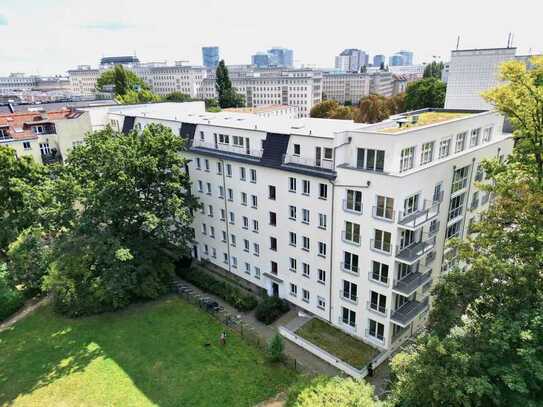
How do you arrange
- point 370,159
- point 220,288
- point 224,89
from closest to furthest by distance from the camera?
point 370,159
point 220,288
point 224,89

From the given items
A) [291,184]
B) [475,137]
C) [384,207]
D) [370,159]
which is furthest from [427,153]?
[291,184]

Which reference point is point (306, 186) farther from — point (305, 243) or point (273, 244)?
point (273, 244)

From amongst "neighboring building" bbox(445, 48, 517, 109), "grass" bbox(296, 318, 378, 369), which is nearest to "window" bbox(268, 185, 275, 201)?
"grass" bbox(296, 318, 378, 369)

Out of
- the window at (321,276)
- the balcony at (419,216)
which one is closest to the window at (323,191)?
the balcony at (419,216)

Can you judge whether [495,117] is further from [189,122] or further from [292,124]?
[189,122]

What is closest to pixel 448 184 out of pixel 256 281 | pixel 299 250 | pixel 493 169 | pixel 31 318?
pixel 493 169
